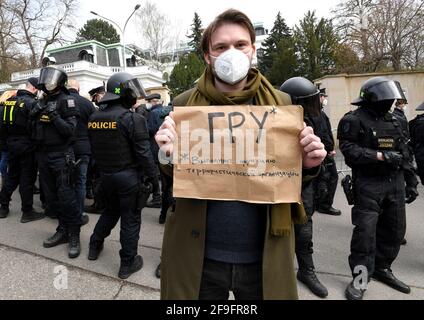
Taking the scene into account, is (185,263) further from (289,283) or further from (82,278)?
(82,278)

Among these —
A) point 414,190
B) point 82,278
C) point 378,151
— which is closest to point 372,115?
point 378,151

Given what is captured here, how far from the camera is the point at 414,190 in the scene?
388 centimetres

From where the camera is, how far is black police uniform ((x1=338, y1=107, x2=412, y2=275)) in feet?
10.5

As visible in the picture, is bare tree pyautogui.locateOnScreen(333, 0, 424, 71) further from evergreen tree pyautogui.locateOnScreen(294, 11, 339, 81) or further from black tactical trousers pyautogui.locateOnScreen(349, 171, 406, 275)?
black tactical trousers pyautogui.locateOnScreen(349, 171, 406, 275)

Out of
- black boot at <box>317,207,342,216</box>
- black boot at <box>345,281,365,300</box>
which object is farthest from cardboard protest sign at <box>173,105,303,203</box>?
black boot at <box>317,207,342,216</box>

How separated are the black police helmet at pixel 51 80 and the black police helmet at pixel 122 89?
866 millimetres

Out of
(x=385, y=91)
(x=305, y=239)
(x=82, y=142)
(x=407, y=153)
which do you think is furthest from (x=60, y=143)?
(x=407, y=153)

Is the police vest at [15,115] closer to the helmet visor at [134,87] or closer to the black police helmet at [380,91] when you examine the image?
the helmet visor at [134,87]

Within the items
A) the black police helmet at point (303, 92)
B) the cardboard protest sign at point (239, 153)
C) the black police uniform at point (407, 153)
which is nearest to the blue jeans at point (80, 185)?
the black police helmet at point (303, 92)

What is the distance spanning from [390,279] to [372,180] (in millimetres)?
1049

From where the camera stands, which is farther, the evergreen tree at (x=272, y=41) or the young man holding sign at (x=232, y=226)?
the evergreen tree at (x=272, y=41)

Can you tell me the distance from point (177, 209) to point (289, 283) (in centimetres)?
67

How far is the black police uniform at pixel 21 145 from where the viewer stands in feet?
16.9

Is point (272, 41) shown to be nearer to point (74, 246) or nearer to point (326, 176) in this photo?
point (326, 176)
